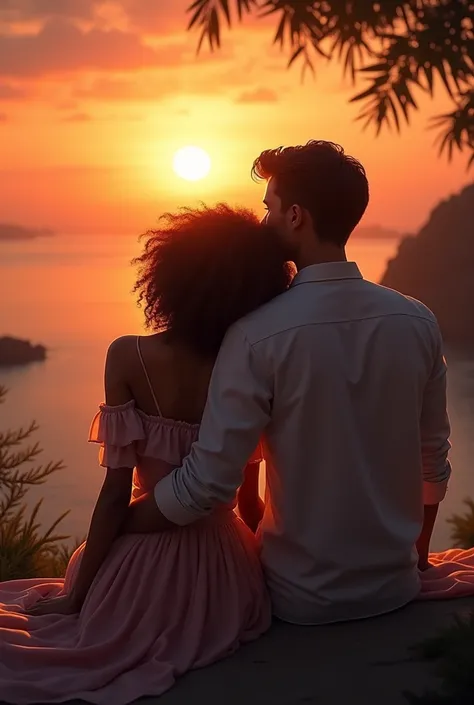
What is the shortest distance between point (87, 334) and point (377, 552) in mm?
5314

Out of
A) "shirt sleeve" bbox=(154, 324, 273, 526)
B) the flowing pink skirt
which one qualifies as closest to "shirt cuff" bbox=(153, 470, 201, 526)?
"shirt sleeve" bbox=(154, 324, 273, 526)

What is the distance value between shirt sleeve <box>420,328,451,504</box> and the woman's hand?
97 cm

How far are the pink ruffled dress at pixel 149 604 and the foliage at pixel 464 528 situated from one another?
2040mm

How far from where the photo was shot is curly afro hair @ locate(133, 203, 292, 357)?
227cm

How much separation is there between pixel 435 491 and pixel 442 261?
7.38m

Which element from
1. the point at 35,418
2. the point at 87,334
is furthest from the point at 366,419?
the point at 87,334

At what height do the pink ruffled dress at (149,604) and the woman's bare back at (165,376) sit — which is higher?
the woman's bare back at (165,376)

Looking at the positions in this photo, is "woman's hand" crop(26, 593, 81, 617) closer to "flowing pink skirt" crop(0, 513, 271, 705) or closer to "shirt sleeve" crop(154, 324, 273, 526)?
"flowing pink skirt" crop(0, 513, 271, 705)

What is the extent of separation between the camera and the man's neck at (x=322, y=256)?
7.60 ft

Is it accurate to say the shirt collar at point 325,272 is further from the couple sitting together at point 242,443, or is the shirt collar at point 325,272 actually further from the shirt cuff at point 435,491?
the shirt cuff at point 435,491

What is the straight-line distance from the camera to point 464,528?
436cm

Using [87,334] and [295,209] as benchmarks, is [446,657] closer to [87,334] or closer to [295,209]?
[295,209]

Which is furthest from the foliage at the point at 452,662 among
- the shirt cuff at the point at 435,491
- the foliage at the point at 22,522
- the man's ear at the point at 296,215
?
the foliage at the point at 22,522

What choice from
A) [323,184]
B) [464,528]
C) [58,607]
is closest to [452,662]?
[58,607]
